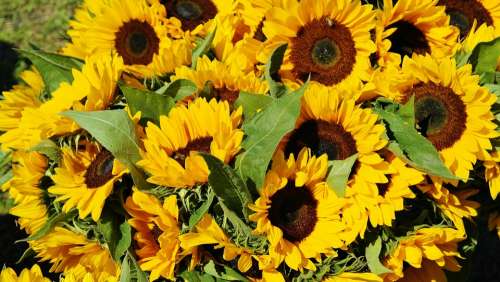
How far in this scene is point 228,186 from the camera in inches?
45.1

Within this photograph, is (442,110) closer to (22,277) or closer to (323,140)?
(323,140)

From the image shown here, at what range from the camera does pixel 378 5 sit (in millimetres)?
1440

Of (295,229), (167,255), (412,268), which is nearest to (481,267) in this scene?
(412,268)

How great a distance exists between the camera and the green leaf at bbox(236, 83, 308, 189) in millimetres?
1168

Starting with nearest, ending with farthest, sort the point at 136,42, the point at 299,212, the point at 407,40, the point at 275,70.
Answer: the point at 299,212 < the point at 275,70 < the point at 407,40 < the point at 136,42

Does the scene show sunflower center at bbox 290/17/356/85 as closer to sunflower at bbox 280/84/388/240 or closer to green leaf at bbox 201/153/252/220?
sunflower at bbox 280/84/388/240

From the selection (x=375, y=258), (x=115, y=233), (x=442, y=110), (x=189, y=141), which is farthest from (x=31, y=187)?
(x=442, y=110)

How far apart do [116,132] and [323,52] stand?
486 mm

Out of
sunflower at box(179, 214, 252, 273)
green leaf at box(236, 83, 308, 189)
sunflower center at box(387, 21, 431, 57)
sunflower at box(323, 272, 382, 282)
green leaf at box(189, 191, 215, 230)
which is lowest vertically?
sunflower at box(323, 272, 382, 282)

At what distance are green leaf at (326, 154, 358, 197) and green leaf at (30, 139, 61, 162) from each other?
0.51 metres

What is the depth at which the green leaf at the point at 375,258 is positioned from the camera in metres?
1.25

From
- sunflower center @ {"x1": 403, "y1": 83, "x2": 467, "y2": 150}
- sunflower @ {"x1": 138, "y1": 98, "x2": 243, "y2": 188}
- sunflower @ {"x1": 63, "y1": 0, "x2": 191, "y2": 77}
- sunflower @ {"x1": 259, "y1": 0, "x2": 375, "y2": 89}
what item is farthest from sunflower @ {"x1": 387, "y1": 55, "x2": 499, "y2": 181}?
sunflower @ {"x1": 63, "y1": 0, "x2": 191, "y2": 77}

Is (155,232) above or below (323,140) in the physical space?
below

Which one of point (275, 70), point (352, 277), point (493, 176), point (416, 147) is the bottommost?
point (352, 277)
